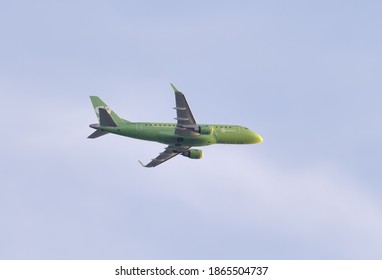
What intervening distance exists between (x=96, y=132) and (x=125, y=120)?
4012mm

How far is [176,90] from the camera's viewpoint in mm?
120000

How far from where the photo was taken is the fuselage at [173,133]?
124m

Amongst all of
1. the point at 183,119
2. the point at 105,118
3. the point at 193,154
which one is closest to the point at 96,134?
the point at 105,118

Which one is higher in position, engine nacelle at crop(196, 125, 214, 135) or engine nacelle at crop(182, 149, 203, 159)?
engine nacelle at crop(182, 149, 203, 159)

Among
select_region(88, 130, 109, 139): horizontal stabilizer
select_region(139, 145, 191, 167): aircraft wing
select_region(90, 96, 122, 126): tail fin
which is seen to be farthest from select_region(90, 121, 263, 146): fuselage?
select_region(139, 145, 191, 167): aircraft wing

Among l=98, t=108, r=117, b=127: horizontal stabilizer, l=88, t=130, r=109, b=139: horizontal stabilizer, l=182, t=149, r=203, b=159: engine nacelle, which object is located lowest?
l=88, t=130, r=109, b=139: horizontal stabilizer

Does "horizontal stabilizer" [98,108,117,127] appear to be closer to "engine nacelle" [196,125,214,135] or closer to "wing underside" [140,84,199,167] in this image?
"wing underside" [140,84,199,167]

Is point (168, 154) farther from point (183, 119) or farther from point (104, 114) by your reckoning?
point (104, 114)

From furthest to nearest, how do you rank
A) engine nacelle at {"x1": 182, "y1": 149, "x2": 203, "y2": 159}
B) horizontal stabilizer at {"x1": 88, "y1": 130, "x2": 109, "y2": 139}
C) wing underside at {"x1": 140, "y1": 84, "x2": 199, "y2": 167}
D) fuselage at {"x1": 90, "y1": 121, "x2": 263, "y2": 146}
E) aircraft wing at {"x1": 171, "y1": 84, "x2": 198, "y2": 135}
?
engine nacelle at {"x1": 182, "y1": 149, "x2": 203, "y2": 159} → horizontal stabilizer at {"x1": 88, "y1": 130, "x2": 109, "y2": 139} → fuselage at {"x1": 90, "y1": 121, "x2": 263, "y2": 146} → wing underside at {"x1": 140, "y1": 84, "x2": 199, "y2": 167} → aircraft wing at {"x1": 171, "y1": 84, "x2": 198, "y2": 135}

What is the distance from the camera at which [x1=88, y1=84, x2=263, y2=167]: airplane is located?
12294cm

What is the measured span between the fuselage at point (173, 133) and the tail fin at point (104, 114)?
0.63 meters

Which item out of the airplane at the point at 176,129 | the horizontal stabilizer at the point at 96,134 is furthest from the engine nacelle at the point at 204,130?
the horizontal stabilizer at the point at 96,134
